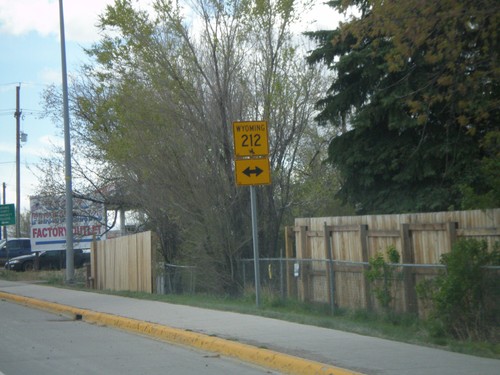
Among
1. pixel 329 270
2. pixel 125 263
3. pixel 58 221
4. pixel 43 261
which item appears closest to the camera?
pixel 329 270

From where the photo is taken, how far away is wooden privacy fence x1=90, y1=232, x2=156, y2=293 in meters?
21.9

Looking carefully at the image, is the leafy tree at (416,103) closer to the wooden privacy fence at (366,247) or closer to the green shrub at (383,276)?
the wooden privacy fence at (366,247)

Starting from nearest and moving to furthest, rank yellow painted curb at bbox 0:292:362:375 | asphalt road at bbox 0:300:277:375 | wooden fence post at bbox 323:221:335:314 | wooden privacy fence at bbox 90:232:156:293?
yellow painted curb at bbox 0:292:362:375 → asphalt road at bbox 0:300:277:375 → wooden fence post at bbox 323:221:335:314 → wooden privacy fence at bbox 90:232:156:293

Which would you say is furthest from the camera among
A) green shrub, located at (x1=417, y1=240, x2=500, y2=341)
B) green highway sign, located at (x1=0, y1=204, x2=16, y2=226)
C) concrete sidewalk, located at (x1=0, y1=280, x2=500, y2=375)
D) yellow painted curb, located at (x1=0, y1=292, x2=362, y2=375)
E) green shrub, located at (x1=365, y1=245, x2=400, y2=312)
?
green highway sign, located at (x1=0, y1=204, x2=16, y2=226)

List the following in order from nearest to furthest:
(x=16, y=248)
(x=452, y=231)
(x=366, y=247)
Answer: (x=452, y=231)
(x=366, y=247)
(x=16, y=248)

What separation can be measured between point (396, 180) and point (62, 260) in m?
30.1

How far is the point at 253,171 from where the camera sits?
14.5m

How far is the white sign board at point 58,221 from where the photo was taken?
31.7 m

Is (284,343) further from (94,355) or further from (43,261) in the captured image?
(43,261)

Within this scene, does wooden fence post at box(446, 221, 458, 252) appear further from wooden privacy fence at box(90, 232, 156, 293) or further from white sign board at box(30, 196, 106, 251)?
white sign board at box(30, 196, 106, 251)

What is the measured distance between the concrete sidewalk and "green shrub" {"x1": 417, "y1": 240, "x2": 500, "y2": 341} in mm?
1623

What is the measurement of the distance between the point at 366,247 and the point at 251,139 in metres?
3.45

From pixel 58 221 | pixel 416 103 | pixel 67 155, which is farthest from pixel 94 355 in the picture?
pixel 58 221

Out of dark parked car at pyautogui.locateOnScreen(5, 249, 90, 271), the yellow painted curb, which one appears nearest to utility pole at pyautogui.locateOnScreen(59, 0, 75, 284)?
the yellow painted curb
